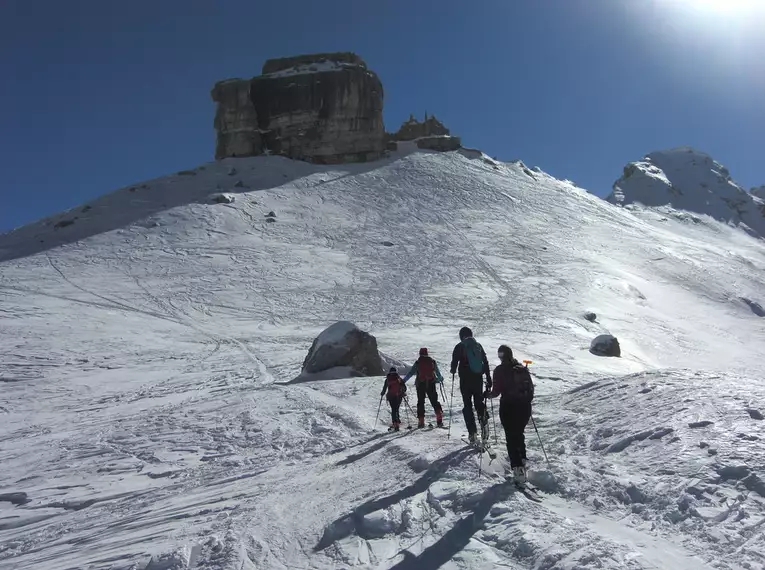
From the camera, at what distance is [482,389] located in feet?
29.2

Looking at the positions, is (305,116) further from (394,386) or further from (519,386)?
(519,386)

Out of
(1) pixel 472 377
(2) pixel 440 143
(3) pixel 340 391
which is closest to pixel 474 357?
(1) pixel 472 377

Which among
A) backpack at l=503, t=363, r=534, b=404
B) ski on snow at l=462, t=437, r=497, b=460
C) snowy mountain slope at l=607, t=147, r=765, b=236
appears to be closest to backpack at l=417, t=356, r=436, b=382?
ski on snow at l=462, t=437, r=497, b=460

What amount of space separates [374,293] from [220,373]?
16.9m

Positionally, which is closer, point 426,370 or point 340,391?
point 426,370

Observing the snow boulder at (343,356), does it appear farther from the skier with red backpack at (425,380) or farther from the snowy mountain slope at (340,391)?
the skier with red backpack at (425,380)

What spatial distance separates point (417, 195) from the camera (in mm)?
57812

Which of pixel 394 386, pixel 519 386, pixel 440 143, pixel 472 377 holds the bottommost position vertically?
pixel 394 386

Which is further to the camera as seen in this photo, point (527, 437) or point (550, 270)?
point (550, 270)

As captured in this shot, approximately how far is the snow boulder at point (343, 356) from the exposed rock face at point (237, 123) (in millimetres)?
60625

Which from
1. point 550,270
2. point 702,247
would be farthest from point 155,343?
point 702,247

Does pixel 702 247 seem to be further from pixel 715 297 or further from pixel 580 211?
pixel 715 297

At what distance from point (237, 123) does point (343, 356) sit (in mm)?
63701

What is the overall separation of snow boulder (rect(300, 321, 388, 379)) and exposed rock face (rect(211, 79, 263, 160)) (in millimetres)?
60625
